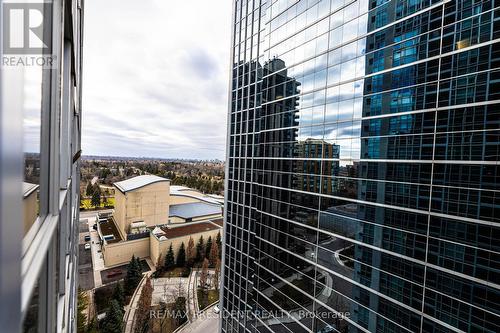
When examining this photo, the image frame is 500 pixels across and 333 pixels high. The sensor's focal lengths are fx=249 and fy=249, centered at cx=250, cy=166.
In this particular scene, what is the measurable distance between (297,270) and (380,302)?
154 inches

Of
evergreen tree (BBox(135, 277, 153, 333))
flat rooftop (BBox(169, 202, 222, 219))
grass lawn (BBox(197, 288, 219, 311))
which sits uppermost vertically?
flat rooftop (BBox(169, 202, 222, 219))

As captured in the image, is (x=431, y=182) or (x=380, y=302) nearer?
(x=431, y=182)

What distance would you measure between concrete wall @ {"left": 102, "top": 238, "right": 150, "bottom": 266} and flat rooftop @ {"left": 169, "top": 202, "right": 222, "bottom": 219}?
232 inches

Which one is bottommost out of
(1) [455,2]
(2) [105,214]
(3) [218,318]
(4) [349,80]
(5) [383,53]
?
(3) [218,318]

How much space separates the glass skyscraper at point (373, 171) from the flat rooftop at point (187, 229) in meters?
7.72

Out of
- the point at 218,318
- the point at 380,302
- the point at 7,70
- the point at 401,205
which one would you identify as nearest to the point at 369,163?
the point at 401,205

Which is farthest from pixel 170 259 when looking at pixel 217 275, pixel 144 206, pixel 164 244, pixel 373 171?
pixel 373 171

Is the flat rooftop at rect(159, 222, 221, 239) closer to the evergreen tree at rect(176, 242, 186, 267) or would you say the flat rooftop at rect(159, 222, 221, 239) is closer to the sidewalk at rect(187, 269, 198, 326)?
the evergreen tree at rect(176, 242, 186, 267)

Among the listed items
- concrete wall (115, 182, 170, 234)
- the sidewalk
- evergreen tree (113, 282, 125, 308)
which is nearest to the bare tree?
the sidewalk

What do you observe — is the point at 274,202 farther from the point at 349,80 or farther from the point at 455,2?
the point at 455,2

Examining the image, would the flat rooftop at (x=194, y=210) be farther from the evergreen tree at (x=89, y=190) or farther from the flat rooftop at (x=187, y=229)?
the evergreen tree at (x=89, y=190)

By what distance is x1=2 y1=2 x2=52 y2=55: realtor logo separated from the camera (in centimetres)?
54

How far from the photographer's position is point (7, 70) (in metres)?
0.39

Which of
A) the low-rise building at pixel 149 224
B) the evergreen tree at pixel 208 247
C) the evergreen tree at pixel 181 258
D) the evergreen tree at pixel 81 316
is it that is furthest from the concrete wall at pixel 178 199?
the evergreen tree at pixel 81 316
